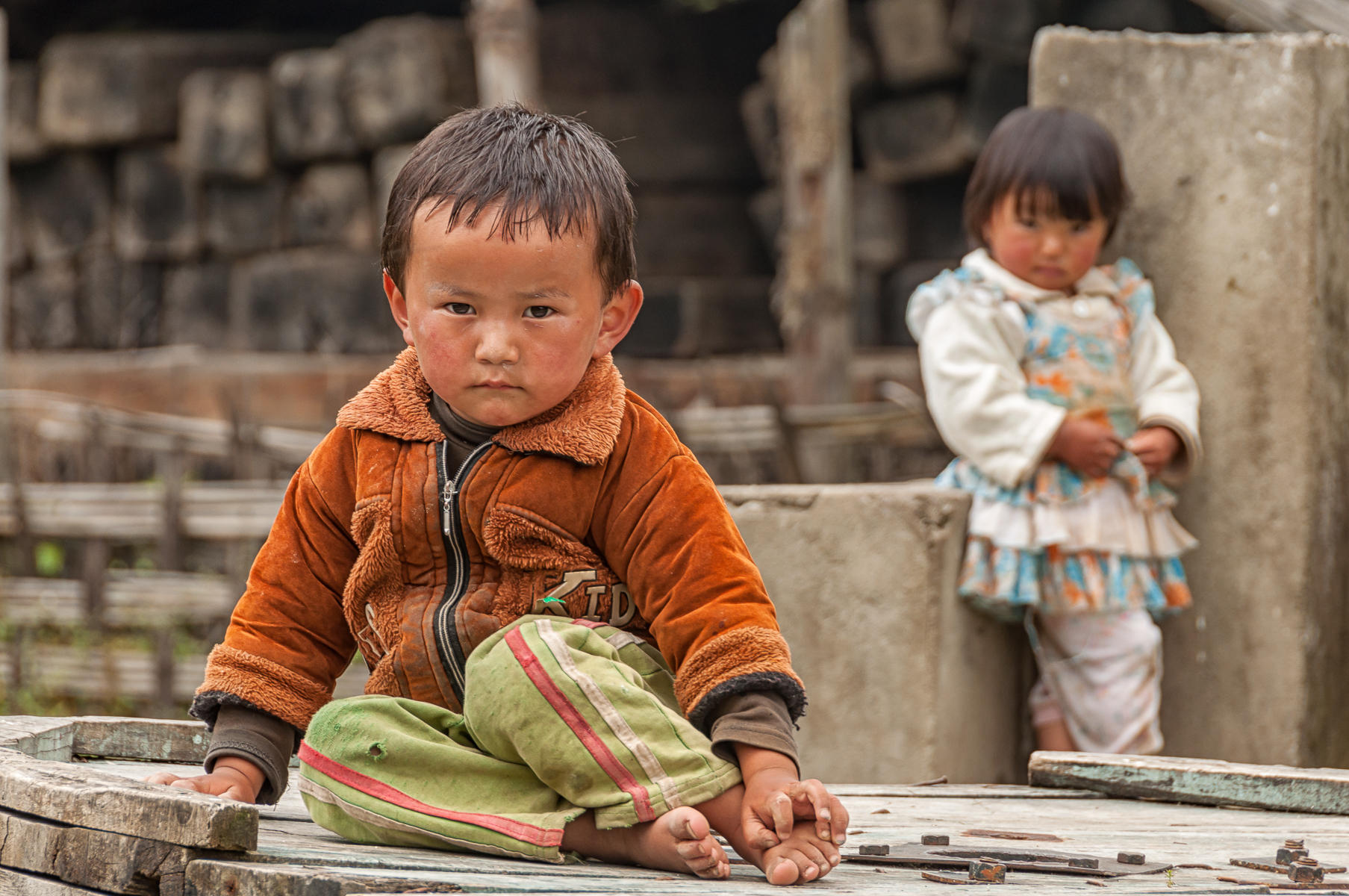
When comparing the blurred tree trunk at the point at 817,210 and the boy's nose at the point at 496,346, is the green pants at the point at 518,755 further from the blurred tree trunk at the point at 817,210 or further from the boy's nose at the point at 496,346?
the blurred tree trunk at the point at 817,210

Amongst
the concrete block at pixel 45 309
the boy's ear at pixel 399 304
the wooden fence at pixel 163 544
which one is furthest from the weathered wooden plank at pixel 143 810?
the concrete block at pixel 45 309

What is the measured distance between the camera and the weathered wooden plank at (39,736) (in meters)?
2.00

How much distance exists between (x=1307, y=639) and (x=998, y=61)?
5.52 metres

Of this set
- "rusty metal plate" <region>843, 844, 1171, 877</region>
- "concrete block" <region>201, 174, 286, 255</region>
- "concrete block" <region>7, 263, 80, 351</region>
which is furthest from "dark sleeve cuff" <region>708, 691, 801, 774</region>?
"concrete block" <region>7, 263, 80, 351</region>

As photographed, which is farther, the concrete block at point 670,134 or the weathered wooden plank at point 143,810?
the concrete block at point 670,134

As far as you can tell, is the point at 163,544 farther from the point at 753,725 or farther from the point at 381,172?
the point at 753,725

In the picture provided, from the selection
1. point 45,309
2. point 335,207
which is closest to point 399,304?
point 335,207

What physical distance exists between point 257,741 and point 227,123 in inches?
375

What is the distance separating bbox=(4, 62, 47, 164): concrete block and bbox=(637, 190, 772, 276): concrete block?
15.5 feet

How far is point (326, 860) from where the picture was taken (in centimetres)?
160

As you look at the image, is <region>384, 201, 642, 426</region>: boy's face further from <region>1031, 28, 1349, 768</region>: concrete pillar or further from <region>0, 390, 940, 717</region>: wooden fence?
<region>0, 390, 940, 717</region>: wooden fence

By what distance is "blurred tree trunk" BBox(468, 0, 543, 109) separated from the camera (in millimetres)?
8047

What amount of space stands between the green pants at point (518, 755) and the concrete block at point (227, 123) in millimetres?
9567

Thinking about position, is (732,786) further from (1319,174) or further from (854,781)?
(1319,174)
